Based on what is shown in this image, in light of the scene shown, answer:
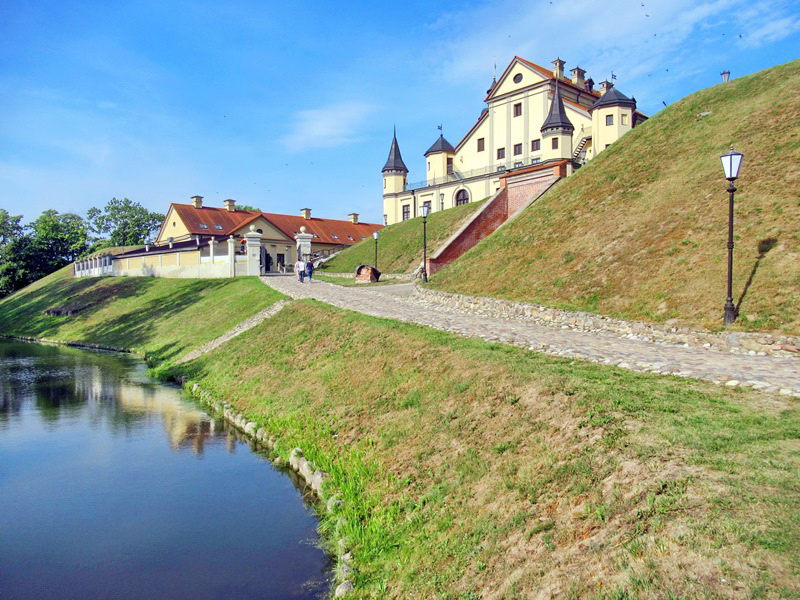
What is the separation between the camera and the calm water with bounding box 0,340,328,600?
7777 millimetres

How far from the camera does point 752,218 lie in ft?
52.3

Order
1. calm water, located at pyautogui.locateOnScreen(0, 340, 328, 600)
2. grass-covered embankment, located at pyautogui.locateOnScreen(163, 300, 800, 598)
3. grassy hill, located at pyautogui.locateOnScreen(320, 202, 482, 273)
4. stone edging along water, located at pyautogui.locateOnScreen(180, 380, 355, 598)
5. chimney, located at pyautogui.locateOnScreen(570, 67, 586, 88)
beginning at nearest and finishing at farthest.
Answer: grass-covered embankment, located at pyautogui.locateOnScreen(163, 300, 800, 598)
stone edging along water, located at pyautogui.locateOnScreen(180, 380, 355, 598)
calm water, located at pyautogui.locateOnScreen(0, 340, 328, 600)
grassy hill, located at pyautogui.locateOnScreen(320, 202, 482, 273)
chimney, located at pyautogui.locateOnScreen(570, 67, 586, 88)

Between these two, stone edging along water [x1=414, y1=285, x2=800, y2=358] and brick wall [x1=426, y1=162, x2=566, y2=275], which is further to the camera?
brick wall [x1=426, y1=162, x2=566, y2=275]

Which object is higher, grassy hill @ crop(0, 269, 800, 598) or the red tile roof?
the red tile roof

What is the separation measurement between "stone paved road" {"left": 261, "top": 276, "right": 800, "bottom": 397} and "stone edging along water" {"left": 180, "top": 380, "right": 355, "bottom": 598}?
546 cm

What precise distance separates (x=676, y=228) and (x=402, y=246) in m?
29.2

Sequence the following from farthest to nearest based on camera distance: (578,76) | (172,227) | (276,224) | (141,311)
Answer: (276,224), (172,227), (578,76), (141,311)

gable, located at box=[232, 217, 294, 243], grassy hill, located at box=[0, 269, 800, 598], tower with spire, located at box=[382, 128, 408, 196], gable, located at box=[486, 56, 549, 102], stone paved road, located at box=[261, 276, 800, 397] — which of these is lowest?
grassy hill, located at box=[0, 269, 800, 598]

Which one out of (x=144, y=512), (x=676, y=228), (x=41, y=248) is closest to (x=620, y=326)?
(x=676, y=228)

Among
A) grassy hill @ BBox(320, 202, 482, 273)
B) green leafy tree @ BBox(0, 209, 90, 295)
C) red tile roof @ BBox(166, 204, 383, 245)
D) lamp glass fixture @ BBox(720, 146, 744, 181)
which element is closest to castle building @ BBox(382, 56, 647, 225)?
grassy hill @ BBox(320, 202, 482, 273)

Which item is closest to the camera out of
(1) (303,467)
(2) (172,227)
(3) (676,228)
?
(1) (303,467)

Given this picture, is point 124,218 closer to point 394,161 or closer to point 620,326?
point 394,161

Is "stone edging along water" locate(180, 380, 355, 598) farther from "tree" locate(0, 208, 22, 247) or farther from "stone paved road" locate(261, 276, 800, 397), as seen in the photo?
"tree" locate(0, 208, 22, 247)

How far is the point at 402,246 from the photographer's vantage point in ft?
149
